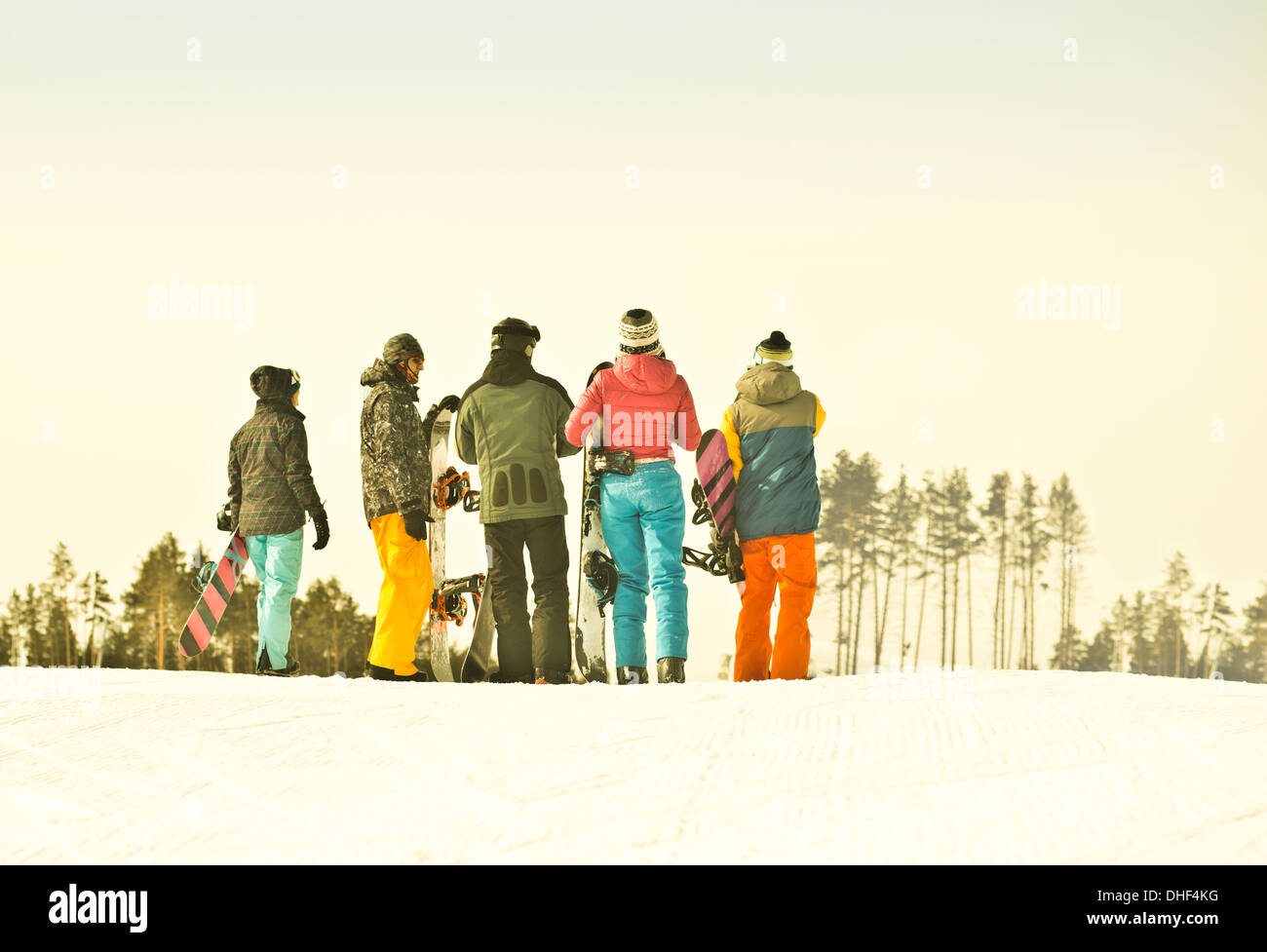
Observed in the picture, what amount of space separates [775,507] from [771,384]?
0.86 m

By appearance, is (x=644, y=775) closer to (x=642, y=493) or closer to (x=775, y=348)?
(x=642, y=493)

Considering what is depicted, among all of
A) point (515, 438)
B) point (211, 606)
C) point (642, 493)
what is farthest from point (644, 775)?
point (211, 606)

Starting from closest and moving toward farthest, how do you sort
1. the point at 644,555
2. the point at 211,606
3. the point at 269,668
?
the point at 644,555, the point at 269,668, the point at 211,606

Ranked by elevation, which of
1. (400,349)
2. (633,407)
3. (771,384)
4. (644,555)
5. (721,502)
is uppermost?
(400,349)

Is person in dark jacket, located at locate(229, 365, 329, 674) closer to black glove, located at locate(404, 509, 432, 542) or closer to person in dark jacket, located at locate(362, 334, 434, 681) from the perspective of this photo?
person in dark jacket, located at locate(362, 334, 434, 681)

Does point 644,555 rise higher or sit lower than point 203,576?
higher

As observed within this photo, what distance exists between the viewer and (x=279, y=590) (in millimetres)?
8898

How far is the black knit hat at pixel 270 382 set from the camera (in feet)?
29.5

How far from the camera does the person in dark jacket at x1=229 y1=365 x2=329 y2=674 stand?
8875mm

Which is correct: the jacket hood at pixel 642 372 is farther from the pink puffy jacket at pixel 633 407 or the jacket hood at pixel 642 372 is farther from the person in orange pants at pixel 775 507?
the person in orange pants at pixel 775 507

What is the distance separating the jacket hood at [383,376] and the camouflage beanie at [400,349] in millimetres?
50

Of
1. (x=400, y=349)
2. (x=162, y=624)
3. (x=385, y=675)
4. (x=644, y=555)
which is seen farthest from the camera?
(x=162, y=624)

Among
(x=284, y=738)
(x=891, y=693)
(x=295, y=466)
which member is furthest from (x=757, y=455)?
(x=284, y=738)

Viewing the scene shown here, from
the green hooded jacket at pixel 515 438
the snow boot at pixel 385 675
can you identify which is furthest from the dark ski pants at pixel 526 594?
the snow boot at pixel 385 675
